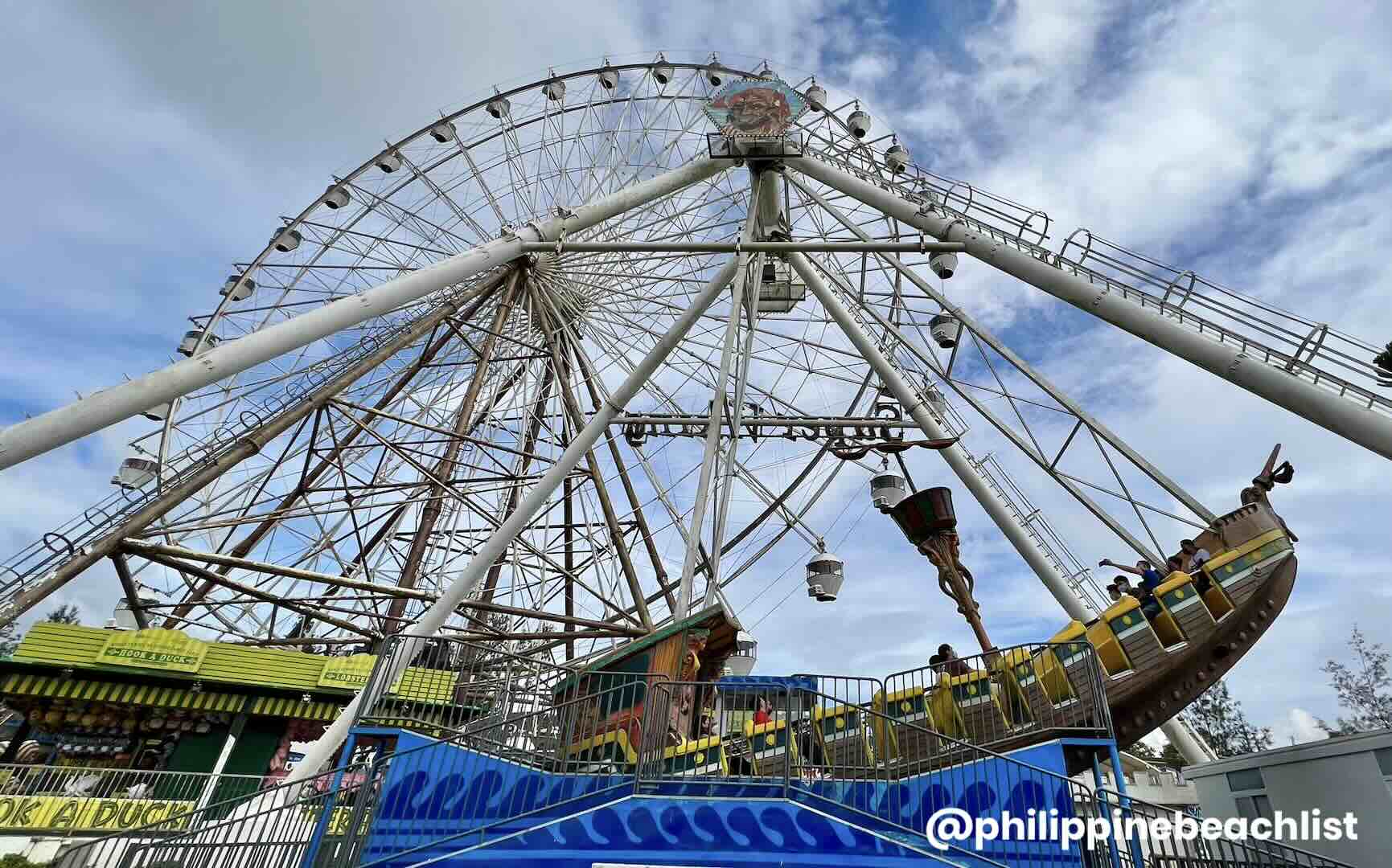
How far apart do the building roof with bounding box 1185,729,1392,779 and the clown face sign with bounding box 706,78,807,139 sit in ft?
46.9

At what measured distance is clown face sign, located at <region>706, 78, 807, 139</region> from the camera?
641 inches

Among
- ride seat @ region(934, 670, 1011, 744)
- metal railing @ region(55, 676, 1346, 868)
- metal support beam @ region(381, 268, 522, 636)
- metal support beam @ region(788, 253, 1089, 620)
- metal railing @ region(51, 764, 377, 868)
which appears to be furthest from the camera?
metal support beam @ region(381, 268, 522, 636)

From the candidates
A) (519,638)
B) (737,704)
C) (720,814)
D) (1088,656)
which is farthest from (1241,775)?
(519,638)

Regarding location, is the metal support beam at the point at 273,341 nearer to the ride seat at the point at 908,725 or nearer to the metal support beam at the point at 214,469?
the metal support beam at the point at 214,469

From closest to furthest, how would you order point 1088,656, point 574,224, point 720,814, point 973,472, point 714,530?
point 720,814 < point 1088,656 < point 714,530 < point 973,472 < point 574,224

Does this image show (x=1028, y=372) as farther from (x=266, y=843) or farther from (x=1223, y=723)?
(x=1223, y=723)

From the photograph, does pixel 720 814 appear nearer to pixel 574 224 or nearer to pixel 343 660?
pixel 574 224

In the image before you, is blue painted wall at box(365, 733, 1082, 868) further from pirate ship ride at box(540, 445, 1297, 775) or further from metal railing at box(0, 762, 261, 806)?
metal railing at box(0, 762, 261, 806)

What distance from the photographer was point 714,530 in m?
12.4

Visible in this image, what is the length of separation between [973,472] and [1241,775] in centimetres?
610

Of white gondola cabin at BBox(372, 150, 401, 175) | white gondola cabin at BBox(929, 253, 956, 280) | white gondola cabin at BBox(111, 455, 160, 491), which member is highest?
white gondola cabin at BBox(372, 150, 401, 175)

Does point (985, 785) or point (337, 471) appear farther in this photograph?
point (337, 471)

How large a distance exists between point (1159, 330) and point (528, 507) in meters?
10.9

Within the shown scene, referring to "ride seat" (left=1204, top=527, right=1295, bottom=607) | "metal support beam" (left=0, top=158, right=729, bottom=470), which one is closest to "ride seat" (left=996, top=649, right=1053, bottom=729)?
"ride seat" (left=1204, top=527, right=1295, bottom=607)
